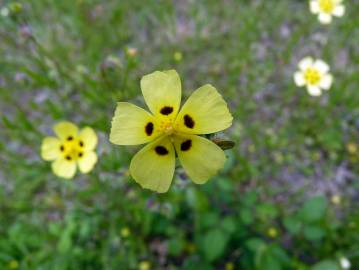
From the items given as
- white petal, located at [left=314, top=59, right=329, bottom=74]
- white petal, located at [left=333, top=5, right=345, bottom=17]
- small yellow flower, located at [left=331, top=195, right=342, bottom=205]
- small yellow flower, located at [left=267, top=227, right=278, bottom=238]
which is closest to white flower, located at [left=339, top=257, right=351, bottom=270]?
small yellow flower, located at [left=267, top=227, right=278, bottom=238]

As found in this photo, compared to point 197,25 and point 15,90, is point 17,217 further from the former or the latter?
point 197,25

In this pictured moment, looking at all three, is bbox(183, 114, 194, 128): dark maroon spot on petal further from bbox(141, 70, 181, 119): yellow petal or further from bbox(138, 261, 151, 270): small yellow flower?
bbox(138, 261, 151, 270): small yellow flower

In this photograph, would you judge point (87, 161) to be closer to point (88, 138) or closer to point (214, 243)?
point (88, 138)

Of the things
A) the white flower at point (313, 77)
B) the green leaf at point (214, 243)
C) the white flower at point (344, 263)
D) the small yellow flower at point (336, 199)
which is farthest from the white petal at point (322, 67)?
the green leaf at point (214, 243)

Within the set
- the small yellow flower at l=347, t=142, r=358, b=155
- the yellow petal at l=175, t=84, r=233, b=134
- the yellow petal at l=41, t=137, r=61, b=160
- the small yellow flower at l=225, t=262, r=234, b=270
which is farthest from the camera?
the small yellow flower at l=347, t=142, r=358, b=155

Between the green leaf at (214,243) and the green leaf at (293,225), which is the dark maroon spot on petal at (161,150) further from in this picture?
the green leaf at (293,225)

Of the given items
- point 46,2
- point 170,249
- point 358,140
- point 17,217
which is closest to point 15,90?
point 46,2

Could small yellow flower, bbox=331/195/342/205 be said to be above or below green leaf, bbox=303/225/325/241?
above
